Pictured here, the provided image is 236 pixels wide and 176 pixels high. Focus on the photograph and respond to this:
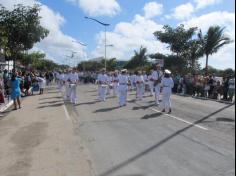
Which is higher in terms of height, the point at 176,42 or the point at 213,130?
the point at 176,42

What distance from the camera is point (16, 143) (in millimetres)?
11109

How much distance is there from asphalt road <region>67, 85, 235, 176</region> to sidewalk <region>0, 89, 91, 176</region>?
1.16ft

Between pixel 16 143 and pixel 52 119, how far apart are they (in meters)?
4.69

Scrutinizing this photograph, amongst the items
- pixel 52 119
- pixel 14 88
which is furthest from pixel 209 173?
pixel 14 88

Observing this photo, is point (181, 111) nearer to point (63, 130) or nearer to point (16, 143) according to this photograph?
point (63, 130)

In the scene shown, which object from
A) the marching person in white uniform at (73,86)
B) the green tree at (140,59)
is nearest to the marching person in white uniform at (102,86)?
the marching person in white uniform at (73,86)

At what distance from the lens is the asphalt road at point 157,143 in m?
8.23

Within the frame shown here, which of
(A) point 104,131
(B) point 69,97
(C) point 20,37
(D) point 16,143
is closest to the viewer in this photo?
(D) point 16,143

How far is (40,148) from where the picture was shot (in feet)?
33.9

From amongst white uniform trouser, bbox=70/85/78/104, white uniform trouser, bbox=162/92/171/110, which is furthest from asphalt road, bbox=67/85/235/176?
white uniform trouser, bbox=70/85/78/104

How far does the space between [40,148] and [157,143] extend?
114 inches

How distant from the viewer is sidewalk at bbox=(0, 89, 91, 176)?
8305 mm

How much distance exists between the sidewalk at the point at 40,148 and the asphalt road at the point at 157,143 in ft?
1.16

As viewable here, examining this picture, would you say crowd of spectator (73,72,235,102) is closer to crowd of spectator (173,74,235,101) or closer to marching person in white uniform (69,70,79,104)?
crowd of spectator (173,74,235,101)
